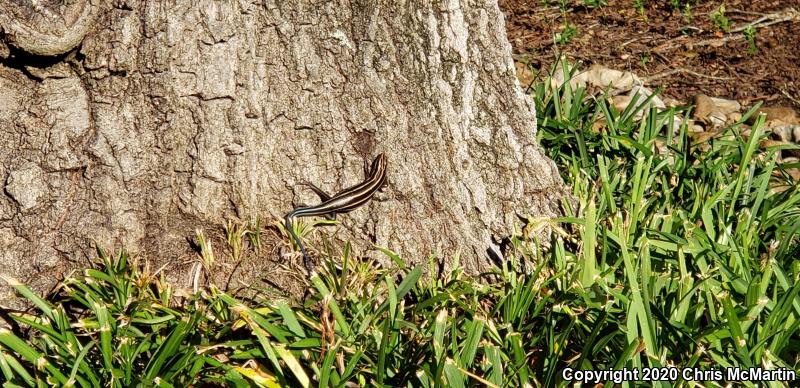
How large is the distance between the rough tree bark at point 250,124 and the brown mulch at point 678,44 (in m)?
2.60

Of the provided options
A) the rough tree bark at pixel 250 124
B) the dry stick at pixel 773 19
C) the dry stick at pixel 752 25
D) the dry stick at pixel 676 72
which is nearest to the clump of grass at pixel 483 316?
the rough tree bark at pixel 250 124

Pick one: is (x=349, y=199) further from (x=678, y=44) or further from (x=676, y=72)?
(x=678, y=44)

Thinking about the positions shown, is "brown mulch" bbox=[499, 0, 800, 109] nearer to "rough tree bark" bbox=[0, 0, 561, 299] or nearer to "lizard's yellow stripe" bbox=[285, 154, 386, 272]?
"rough tree bark" bbox=[0, 0, 561, 299]

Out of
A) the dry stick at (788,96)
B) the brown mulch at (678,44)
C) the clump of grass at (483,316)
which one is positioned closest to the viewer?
the clump of grass at (483,316)

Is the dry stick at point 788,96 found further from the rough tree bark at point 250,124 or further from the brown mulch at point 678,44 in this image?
the rough tree bark at point 250,124

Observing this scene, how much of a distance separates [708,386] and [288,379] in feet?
4.94

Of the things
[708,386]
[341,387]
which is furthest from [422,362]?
[708,386]

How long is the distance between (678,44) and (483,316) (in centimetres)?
434

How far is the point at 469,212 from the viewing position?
385 cm

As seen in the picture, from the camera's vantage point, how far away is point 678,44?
6789 mm

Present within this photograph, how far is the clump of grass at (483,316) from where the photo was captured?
2.99 metres

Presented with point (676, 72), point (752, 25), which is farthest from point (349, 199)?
point (752, 25)

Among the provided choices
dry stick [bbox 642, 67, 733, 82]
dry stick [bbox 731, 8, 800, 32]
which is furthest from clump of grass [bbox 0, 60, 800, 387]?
dry stick [bbox 731, 8, 800, 32]

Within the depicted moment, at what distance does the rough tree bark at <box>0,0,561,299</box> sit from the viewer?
3.43 metres
